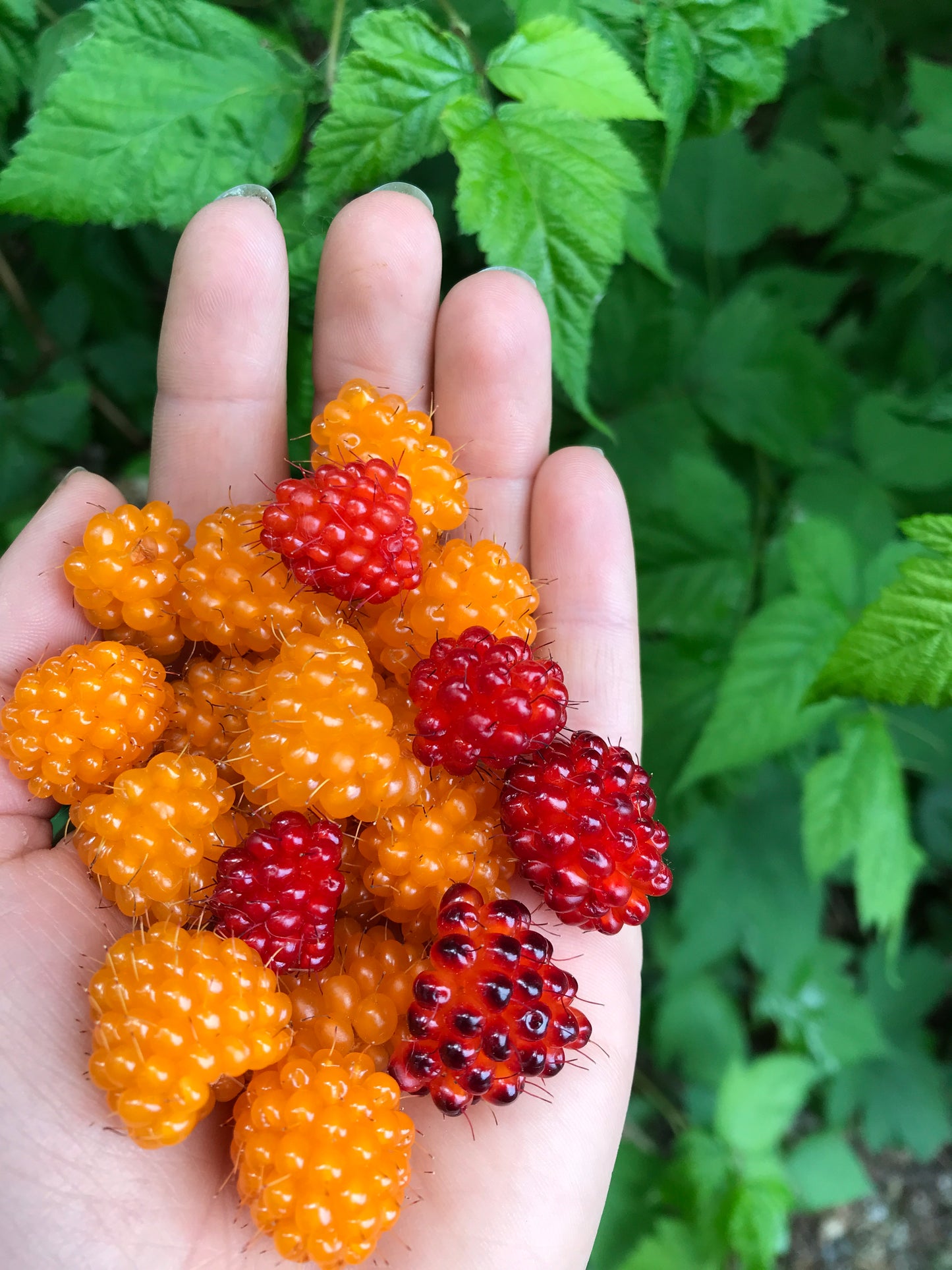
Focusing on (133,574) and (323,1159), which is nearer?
(323,1159)

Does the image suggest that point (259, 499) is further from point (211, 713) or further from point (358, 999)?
point (358, 999)

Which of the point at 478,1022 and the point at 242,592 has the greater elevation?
the point at 242,592

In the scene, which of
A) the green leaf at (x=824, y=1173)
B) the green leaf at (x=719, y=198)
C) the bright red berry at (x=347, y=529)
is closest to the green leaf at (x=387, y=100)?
the bright red berry at (x=347, y=529)

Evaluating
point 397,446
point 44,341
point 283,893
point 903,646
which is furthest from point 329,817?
point 44,341

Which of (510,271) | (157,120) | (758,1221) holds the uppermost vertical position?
(157,120)

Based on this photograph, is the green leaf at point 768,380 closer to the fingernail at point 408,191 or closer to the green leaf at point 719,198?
the green leaf at point 719,198

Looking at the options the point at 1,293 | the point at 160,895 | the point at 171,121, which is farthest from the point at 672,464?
the point at 1,293
